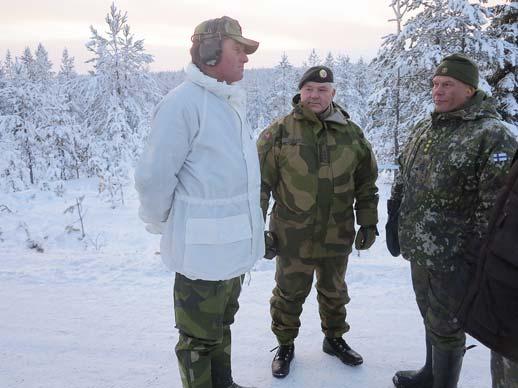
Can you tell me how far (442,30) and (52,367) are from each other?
39.6 ft

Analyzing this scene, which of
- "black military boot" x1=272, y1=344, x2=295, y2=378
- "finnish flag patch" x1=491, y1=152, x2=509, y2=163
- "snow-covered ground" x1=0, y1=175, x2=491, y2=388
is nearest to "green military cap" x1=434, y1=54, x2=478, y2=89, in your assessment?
"finnish flag patch" x1=491, y1=152, x2=509, y2=163

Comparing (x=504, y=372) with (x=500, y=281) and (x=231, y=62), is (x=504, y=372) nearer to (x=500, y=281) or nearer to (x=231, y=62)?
(x=500, y=281)

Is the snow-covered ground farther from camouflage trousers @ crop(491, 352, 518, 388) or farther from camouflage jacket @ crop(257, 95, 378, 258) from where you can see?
camouflage trousers @ crop(491, 352, 518, 388)

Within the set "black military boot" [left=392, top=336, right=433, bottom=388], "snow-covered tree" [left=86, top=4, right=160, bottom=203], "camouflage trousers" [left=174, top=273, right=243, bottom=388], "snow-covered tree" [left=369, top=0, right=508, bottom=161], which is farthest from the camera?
"snow-covered tree" [left=86, top=4, right=160, bottom=203]

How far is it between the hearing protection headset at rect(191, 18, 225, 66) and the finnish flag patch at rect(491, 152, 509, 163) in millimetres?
1740

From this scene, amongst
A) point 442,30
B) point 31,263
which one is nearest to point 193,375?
point 31,263

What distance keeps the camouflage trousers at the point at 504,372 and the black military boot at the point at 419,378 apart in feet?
3.40

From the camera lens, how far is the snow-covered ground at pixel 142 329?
3.12 m

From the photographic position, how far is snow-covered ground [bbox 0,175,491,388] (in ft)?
10.2

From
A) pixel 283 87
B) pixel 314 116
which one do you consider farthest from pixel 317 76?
pixel 283 87

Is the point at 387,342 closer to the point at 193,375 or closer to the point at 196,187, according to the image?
the point at 193,375

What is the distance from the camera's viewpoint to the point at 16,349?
3414mm

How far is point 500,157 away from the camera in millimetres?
2330

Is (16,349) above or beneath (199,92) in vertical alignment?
beneath
